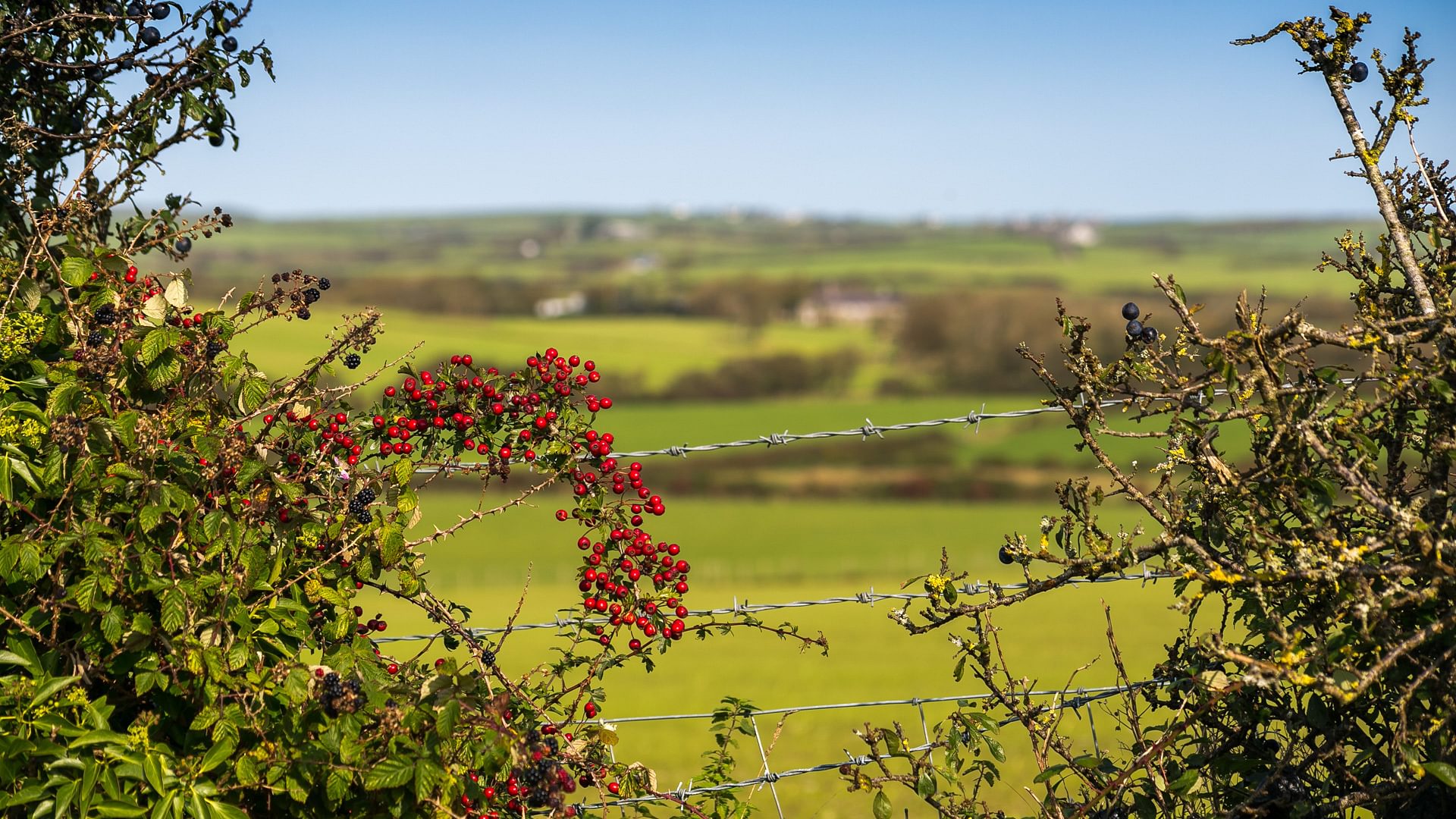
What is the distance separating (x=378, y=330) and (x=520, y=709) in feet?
3.38

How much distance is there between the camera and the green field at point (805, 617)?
14.9 metres

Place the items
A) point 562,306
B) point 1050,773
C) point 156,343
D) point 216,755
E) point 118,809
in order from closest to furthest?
point 118,809
point 216,755
point 156,343
point 1050,773
point 562,306

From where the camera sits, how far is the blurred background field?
57.9ft

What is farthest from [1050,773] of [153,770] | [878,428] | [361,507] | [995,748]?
[153,770]

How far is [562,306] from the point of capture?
71312 mm

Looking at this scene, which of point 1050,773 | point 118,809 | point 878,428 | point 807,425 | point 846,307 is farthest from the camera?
point 846,307

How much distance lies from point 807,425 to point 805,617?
803 inches

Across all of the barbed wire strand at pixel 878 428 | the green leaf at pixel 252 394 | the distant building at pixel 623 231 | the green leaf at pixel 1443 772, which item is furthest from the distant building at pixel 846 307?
the green leaf at pixel 1443 772

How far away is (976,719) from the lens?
8.50 feet

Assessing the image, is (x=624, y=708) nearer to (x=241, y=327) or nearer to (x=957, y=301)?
(x=241, y=327)

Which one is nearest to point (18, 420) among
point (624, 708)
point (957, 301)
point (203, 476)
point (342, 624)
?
point (203, 476)

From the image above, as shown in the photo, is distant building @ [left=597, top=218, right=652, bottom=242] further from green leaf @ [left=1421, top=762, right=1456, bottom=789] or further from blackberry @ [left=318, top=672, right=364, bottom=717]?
green leaf @ [left=1421, top=762, right=1456, bottom=789]

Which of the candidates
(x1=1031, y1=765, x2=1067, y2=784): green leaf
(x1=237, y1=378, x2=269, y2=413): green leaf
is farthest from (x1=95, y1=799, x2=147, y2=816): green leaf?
(x1=1031, y1=765, x2=1067, y2=784): green leaf

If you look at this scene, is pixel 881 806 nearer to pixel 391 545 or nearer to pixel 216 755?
pixel 391 545
